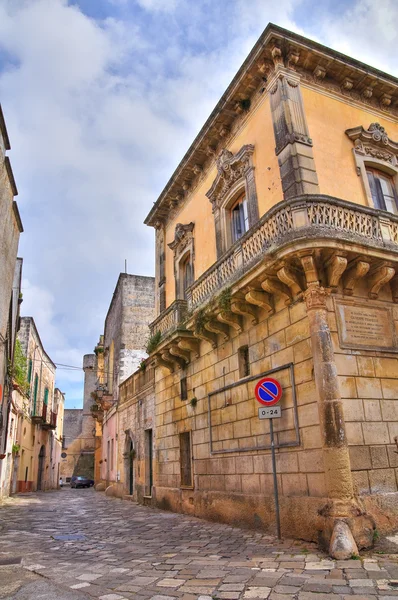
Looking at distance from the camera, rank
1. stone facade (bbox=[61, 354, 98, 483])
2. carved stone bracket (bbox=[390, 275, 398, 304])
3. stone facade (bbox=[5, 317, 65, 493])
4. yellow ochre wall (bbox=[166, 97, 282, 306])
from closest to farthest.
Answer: carved stone bracket (bbox=[390, 275, 398, 304]) < yellow ochre wall (bbox=[166, 97, 282, 306]) < stone facade (bbox=[5, 317, 65, 493]) < stone facade (bbox=[61, 354, 98, 483])

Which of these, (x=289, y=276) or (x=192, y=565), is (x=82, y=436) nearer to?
(x=289, y=276)

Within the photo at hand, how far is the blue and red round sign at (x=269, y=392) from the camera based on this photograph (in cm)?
756

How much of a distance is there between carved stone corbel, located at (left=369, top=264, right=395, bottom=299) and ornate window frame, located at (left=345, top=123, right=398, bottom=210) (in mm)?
2123

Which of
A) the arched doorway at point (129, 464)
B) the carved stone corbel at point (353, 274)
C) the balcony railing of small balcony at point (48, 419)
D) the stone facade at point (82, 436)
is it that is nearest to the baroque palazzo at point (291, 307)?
the carved stone corbel at point (353, 274)

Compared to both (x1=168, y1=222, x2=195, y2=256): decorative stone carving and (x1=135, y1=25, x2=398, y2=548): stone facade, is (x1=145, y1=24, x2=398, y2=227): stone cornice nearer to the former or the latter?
(x1=135, y1=25, x2=398, y2=548): stone facade

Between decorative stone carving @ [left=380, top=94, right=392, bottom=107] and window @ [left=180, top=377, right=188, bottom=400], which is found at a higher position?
decorative stone carving @ [left=380, top=94, right=392, bottom=107]

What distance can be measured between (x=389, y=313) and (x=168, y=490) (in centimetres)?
800

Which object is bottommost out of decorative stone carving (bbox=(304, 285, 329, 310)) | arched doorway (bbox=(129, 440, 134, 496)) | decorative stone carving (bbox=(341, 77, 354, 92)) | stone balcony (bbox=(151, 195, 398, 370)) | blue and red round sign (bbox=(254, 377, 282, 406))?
arched doorway (bbox=(129, 440, 134, 496))

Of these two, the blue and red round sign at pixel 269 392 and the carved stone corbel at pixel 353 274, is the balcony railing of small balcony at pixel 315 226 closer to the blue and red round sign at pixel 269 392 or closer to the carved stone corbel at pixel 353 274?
the carved stone corbel at pixel 353 274

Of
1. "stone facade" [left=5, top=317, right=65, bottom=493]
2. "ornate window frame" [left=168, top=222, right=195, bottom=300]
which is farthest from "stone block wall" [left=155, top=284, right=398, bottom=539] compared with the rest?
Result: "stone facade" [left=5, top=317, right=65, bottom=493]

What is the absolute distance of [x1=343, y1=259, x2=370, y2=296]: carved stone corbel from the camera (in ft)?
24.1

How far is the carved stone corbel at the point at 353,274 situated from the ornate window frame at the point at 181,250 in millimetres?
6107

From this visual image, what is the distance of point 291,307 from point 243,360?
6.96ft

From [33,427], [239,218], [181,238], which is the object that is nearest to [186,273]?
[181,238]
